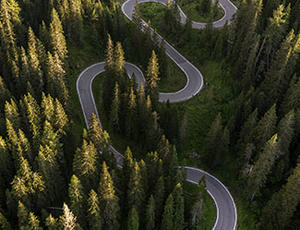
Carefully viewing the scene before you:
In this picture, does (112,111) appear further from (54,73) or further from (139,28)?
(139,28)

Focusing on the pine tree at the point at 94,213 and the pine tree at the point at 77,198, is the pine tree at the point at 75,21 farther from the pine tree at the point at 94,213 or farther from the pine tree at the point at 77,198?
the pine tree at the point at 94,213

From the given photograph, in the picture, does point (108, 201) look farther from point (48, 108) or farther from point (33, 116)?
point (33, 116)

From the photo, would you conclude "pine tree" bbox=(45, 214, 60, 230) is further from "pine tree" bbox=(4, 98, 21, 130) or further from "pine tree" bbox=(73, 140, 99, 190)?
"pine tree" bbox=(4, 98, 21, 130)

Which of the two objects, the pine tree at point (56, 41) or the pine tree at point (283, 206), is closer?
the pine tree at point (283, 206)

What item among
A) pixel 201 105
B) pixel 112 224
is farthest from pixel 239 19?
pixel 112 224

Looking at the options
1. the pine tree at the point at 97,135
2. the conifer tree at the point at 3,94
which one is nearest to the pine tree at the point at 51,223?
the pine tree at the point at 97,135

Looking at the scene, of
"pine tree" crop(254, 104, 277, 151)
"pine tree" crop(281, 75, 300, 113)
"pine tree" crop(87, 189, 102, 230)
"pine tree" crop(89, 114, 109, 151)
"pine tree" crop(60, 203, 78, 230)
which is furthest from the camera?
"pine tree" crop(281, 75, 300, 113)

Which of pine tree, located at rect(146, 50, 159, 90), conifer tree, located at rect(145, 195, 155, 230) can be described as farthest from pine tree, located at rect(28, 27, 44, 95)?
conifer tree, located at rect(145, 195, 155, 230)
